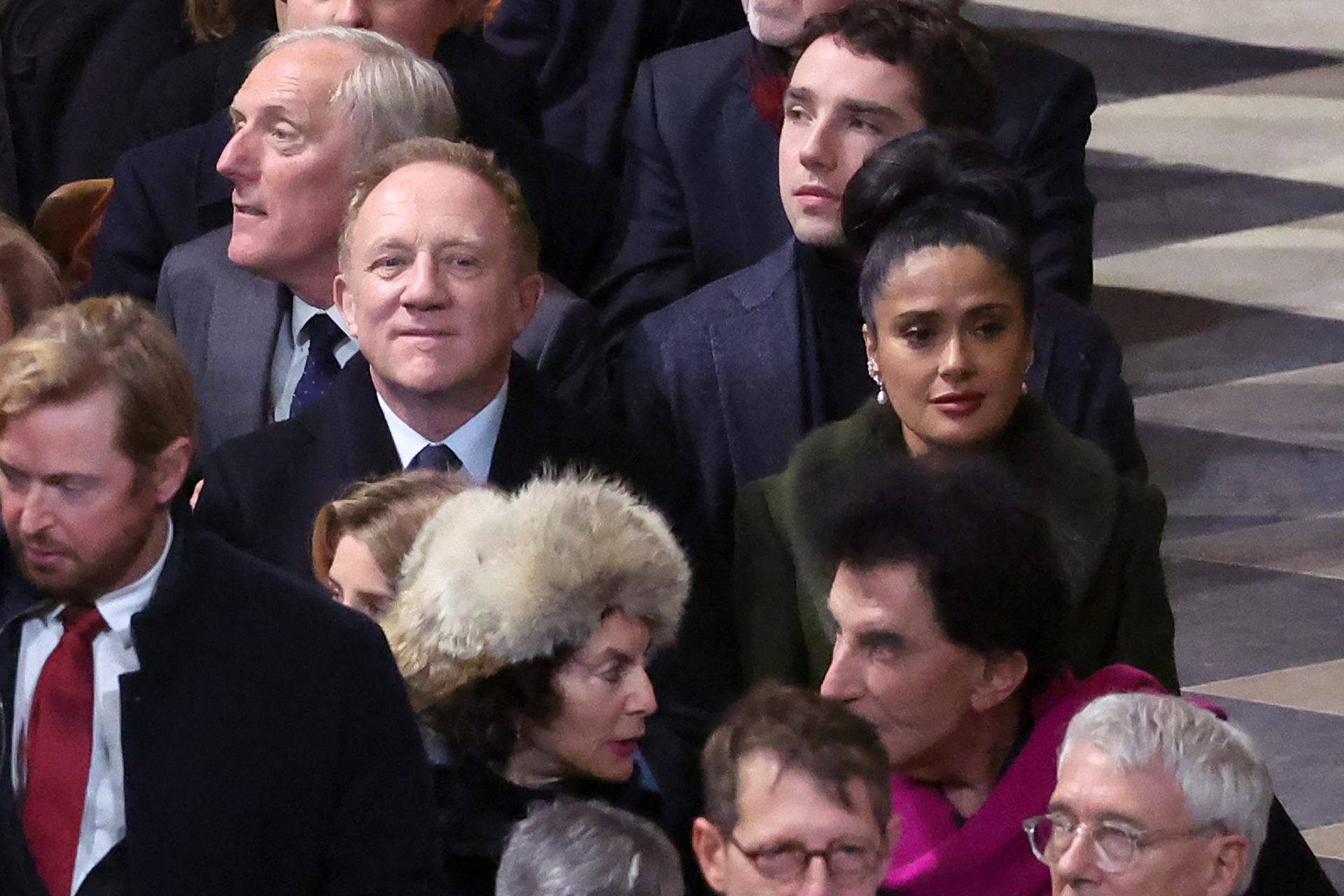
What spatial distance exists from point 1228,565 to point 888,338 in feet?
6.13

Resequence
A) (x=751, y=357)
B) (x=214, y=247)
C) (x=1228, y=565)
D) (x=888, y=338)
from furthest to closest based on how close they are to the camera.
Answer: (x=1228, y=565)
(x=214, y=247)
(x=751, y=357)
(x=888, y=338)

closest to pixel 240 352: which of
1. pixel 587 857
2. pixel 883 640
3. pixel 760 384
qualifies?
pixel 760 384

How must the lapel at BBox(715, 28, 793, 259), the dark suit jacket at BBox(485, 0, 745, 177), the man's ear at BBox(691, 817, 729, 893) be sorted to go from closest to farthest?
the man's ear at BBox(691, 817, 729, 893), the lapel at BBox(715, 28, 793, 259), the dark suit jacket at BBox(485, 0, 745, 177)

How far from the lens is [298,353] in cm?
369

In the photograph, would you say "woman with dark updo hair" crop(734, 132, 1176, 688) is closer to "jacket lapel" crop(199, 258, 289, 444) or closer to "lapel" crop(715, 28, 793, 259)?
"lapel" crop(715, 28, 793, 259)

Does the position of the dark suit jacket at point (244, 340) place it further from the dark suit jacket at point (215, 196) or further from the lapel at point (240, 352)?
the dark suit jacket at point (215, 196)

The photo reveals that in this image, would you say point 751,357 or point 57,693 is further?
point 751,357

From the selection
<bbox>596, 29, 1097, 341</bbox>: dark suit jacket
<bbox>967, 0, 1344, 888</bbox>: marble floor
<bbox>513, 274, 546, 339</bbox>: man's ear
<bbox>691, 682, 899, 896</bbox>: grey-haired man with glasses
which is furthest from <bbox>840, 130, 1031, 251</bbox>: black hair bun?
<bbox>967, 0, 1344, 888</bbox>: marble floor

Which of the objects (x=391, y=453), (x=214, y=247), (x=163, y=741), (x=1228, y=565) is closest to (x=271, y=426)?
(x=391, y=453)

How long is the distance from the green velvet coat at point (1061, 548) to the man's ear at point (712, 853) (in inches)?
21.4

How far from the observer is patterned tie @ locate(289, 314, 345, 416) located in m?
3.61

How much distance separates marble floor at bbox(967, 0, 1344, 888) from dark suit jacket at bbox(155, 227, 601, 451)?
4.50 ft

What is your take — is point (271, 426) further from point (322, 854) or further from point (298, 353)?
point (322, 854)

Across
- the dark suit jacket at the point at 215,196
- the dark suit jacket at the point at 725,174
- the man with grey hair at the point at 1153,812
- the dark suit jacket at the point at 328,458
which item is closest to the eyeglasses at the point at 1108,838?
the man with grey hair at the point at 1153,812
